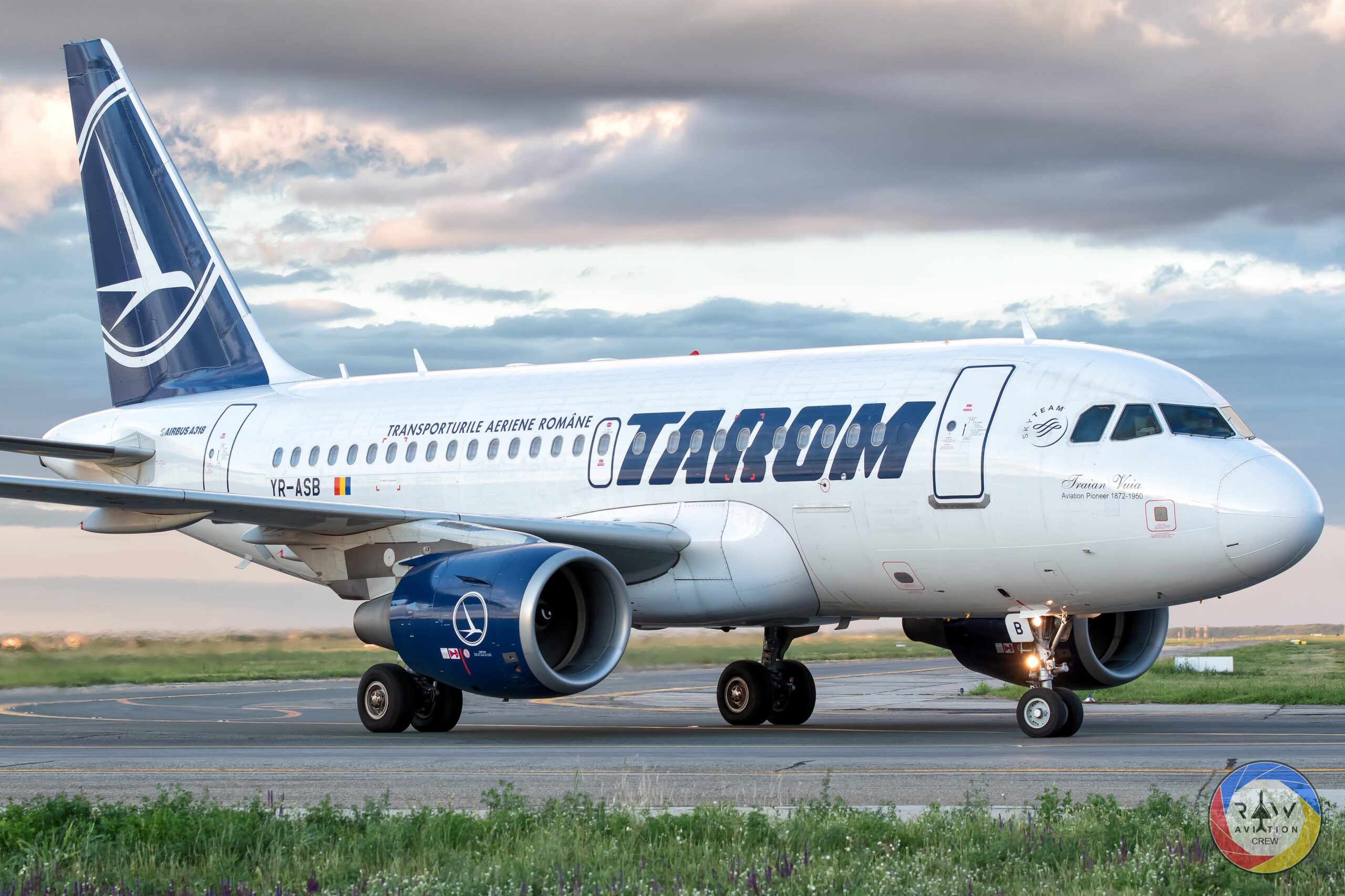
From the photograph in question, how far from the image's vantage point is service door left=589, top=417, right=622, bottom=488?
20.4 meters

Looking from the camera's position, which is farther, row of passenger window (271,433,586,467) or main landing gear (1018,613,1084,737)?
row of passenger window (271,433,586,467)

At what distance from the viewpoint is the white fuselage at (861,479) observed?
644 inches

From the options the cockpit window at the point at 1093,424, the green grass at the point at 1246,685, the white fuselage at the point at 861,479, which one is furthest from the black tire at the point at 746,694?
the cockpit window at the point at 1093,424

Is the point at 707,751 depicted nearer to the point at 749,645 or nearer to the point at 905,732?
the point at 905,732

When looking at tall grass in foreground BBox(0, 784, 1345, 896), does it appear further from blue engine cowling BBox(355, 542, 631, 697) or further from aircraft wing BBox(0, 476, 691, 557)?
aircraft wing BBox(0, 476, 691, 557)

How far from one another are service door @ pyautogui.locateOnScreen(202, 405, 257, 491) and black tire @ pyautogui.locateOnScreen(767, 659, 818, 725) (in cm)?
922

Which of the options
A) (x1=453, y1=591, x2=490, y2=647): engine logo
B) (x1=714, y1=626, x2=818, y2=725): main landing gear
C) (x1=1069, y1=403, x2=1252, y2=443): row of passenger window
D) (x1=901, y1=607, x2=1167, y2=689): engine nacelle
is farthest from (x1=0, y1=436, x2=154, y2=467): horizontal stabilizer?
(x1=1069, y1=403, x2=1252, y2=443): row of passenger window

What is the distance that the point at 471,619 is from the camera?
17.2 m

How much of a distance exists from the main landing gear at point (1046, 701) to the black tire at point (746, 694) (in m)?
4.58

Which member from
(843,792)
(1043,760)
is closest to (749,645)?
(1043,760)

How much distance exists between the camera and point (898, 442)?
1784 cm

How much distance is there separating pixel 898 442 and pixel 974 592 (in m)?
1.88

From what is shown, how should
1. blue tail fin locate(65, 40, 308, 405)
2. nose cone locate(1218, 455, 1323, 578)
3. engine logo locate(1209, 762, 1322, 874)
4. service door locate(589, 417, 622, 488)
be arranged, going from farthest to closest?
blue tail fin locate(65, 40, 308, 405) → service door locate(589, 417, 622, 488) → nose cone locate(1218, 455, 1323, 578) → engine logo locate(1209, 762, 1322, 874)

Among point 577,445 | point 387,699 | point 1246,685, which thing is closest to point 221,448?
point 577,445
